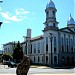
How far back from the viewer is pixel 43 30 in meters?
73.9

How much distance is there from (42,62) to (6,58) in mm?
17629

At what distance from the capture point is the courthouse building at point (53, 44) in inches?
2832

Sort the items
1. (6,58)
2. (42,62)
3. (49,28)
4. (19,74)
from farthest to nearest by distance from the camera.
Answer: (6,58) < (42,62) < (49,28) < (19,74)

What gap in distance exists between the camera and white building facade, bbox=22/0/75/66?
71.9 m

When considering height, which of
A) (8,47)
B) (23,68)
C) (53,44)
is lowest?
(23,68)

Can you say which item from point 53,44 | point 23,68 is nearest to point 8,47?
point 53,44

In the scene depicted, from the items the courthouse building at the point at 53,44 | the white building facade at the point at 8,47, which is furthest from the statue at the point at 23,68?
the white building facade at the point at 8,47

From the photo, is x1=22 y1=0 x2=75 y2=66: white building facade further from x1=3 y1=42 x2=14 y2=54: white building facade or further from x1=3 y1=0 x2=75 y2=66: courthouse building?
x1=3 y1=42 x2=14 y2=54: white building facade

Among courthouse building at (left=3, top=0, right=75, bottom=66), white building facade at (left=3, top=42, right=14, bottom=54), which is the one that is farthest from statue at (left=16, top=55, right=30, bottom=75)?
white building facade at (left=3, top=42, right=14, bottom=54)

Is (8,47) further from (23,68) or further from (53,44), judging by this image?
(23,68)

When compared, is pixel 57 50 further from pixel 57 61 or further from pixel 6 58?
pixel 6 58

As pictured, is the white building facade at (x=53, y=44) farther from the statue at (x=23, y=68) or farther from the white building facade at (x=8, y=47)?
the statue at (x=23, y=68)

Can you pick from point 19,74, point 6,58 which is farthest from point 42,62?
point 19,74

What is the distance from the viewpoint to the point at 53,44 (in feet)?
237
